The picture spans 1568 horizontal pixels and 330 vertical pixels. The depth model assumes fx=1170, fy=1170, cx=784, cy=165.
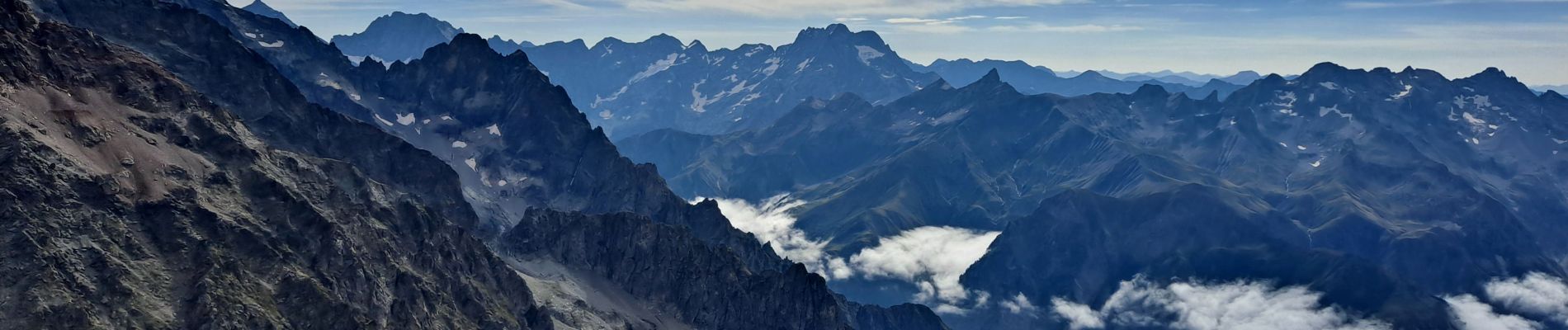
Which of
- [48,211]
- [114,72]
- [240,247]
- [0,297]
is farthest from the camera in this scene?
[114,72]

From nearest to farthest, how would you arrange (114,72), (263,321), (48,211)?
(48,211), (263,321), (114,72)

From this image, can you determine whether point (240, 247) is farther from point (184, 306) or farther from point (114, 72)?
point (114, 72)

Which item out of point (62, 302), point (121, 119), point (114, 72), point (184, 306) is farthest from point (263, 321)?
point (114, 72)

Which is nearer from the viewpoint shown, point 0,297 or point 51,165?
point 0,297

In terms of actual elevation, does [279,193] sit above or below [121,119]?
below

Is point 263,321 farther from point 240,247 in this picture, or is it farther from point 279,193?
point 279,193

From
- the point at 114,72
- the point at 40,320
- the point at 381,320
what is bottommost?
the point at 381,320
